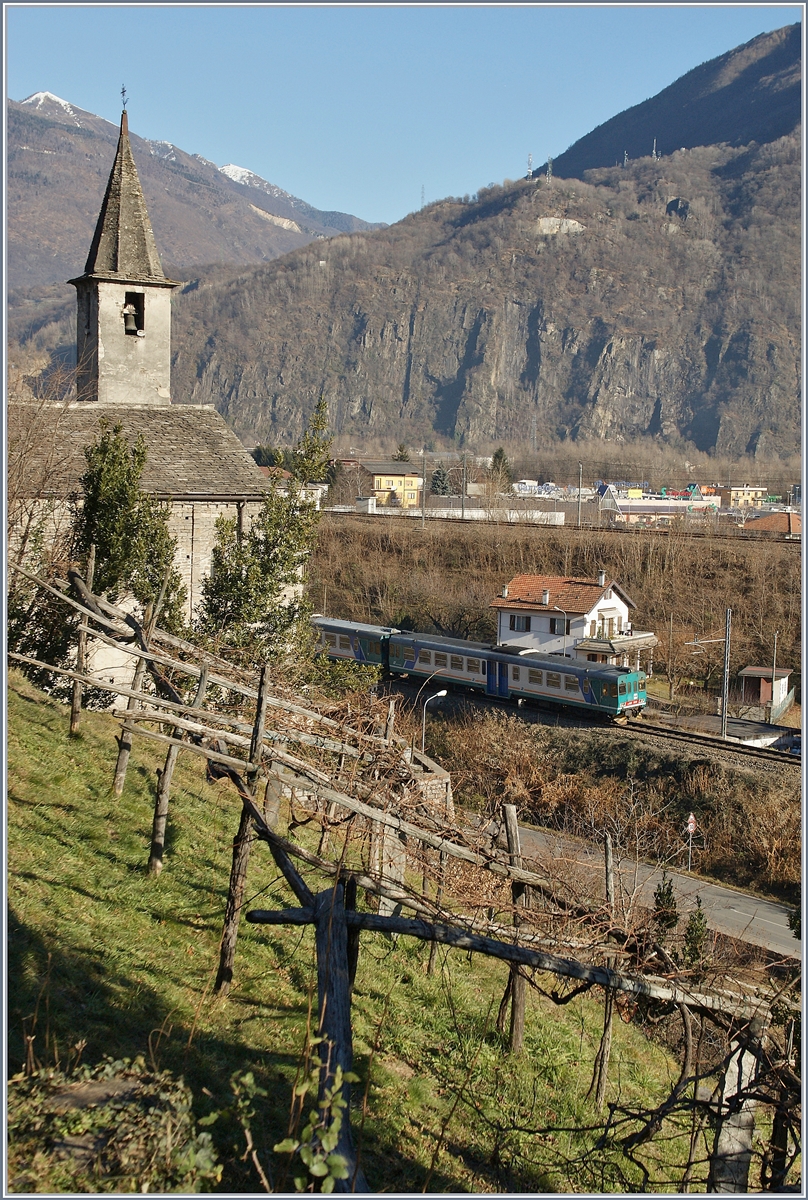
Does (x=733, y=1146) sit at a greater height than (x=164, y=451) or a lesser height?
lesser

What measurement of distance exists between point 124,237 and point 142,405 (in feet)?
16.1

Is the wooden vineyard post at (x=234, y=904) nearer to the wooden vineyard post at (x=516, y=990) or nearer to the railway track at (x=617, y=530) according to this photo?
the wooden vineyard post at (x=516, y=990)

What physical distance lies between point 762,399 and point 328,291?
90.7 m

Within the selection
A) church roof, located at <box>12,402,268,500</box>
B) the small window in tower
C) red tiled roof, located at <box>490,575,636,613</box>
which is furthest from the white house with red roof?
the small window in tower

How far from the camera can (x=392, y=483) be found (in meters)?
86.6

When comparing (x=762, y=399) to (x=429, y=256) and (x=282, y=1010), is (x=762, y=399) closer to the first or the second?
(x=429, y=256)

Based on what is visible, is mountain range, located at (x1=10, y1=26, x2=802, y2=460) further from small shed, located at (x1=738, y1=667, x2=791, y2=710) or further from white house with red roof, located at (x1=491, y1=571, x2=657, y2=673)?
white house with red roof, located at (x1=491, y1=571, x2=657, y2=673)

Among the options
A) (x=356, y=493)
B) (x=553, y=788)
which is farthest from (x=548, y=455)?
(x=553, y=788)

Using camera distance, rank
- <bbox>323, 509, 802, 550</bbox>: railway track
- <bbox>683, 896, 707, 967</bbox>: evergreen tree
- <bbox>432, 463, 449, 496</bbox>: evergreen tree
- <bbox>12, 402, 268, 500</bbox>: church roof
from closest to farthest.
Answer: <bbox>683, 896, 707, 967</bbox>: evergreen tree
<bbox>12, 402, 268, 500</bbox>: church roof
<bbox>323, 509, 802, 550</bbox>: railway track
<bbox>432, 463, 449, 496</bbox>: evergreen tree

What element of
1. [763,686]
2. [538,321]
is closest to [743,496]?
[763,686]

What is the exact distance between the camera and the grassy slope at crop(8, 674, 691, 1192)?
513 cm

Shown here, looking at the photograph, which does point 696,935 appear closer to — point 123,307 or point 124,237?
point 123,307

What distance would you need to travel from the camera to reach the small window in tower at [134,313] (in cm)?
2256

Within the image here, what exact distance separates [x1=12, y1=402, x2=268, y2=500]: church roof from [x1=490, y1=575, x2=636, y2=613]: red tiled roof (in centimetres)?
1899
